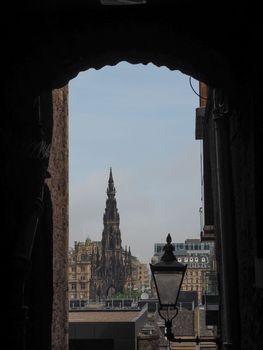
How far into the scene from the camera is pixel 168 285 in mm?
5973

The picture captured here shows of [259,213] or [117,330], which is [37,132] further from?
[117,330]

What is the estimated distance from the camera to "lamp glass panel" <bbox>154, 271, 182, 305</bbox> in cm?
593

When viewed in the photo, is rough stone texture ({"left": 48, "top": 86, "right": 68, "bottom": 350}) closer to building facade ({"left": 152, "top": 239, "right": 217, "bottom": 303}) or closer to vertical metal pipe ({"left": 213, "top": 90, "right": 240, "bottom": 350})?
vertical metal pipe ({"left": 213, "top": 90, "right": 240, "bottom": 350})

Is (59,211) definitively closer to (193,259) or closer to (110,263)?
(110,263)

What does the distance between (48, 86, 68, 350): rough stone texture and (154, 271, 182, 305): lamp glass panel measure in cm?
256

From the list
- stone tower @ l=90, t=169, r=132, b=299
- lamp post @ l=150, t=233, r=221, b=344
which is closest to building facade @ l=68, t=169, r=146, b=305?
stone tower @ l=90, t=169, r=132, b=299

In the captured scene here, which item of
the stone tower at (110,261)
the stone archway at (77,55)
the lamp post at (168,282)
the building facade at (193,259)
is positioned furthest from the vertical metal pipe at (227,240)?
the building facade at (193,259)

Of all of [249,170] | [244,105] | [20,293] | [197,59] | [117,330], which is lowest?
[117,330]

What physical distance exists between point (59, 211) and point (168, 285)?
3.53 metres

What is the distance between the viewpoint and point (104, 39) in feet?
18.0

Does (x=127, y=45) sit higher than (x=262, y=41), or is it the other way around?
(x=127, y=45)

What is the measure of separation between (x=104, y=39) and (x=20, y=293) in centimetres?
244

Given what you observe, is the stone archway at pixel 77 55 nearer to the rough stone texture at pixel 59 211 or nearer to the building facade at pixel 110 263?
the rough stone texture at pixel 59 211

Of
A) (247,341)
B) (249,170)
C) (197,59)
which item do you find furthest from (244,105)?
(247,341)
